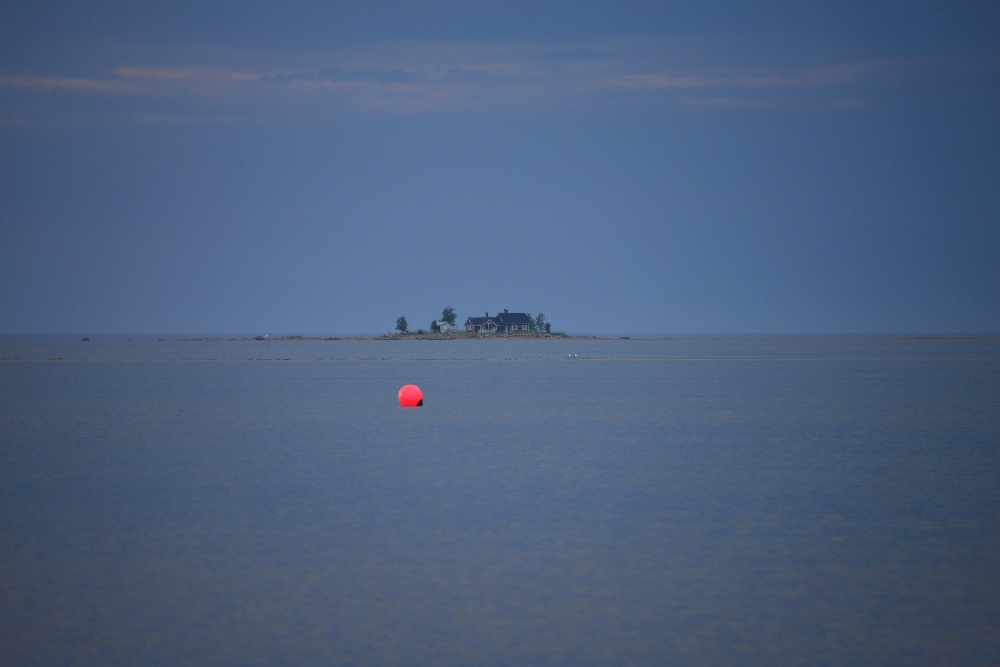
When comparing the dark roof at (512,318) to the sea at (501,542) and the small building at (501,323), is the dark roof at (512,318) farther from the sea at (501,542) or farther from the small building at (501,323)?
the sea at (501,542)

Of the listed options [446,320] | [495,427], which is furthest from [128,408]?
[446,320]

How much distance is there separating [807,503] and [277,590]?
8717 mm

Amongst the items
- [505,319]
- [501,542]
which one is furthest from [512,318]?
[501,542]

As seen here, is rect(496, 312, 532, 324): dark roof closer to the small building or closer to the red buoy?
the small building

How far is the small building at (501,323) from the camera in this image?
191762 mm

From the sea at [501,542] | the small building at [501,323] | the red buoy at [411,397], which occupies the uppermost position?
the small building at [501,323]

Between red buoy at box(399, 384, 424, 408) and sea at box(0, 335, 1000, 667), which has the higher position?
red buoy at box(399, 384, 424, 408)

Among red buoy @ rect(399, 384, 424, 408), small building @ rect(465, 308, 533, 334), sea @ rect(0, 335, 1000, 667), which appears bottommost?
sea @ rect(0, 335, 1000, 667)

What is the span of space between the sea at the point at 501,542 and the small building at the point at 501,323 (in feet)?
534

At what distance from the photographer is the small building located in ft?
629

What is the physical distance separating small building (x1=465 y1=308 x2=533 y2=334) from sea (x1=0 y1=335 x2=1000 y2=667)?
162659 millimetres

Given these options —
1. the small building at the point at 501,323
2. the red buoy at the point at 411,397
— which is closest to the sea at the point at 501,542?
the red buoy at the point at 411,397

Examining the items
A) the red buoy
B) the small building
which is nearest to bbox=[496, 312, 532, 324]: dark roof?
the small building

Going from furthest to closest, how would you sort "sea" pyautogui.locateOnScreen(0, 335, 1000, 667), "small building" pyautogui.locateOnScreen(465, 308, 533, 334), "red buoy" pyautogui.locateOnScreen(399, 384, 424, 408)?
"small building" pyautogui.locateOnScreen(465, 308, 533, 334), "red buoy" pyautogui.locateOnScreen(399, 384, 424, 408), "sea" pyautogui.locateOnScreen(0, 335, 1000, 667)
